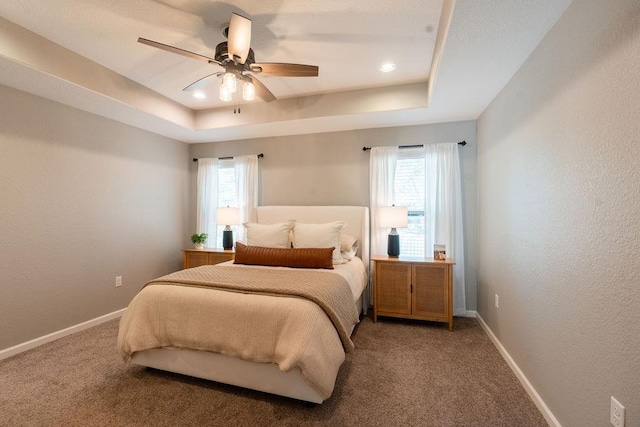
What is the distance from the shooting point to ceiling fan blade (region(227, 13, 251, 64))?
5.59 feet

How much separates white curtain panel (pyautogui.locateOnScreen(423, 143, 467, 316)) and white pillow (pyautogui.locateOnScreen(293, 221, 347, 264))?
123 cm

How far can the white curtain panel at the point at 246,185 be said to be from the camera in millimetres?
4242

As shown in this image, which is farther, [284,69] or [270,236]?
[270,236]

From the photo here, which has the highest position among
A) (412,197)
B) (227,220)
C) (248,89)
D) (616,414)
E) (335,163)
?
(248,89)

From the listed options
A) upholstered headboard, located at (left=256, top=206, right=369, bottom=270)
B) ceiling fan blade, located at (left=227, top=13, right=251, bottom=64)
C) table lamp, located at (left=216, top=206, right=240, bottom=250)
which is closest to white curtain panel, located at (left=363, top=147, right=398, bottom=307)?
upholstered headboard, located at (left=256, top=206, right=369, bottom=270)

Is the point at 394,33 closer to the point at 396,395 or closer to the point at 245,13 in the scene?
the point at 245,13

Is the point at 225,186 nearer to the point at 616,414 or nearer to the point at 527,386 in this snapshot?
the point at 527,386

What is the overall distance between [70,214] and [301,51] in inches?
115

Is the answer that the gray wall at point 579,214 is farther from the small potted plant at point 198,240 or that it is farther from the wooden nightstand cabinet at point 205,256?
the small potted plant at point 198,240

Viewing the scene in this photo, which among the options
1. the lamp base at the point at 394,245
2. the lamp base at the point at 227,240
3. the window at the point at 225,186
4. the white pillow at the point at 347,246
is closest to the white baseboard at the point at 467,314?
the lamp base at the point at 394,245

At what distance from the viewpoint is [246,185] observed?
429 centimetres

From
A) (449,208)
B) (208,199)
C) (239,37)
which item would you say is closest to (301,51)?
(239,37)

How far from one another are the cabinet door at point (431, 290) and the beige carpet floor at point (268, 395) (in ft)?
1.50

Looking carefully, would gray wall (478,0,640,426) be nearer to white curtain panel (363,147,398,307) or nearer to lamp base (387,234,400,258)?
lamp base (387,234,400,258)
